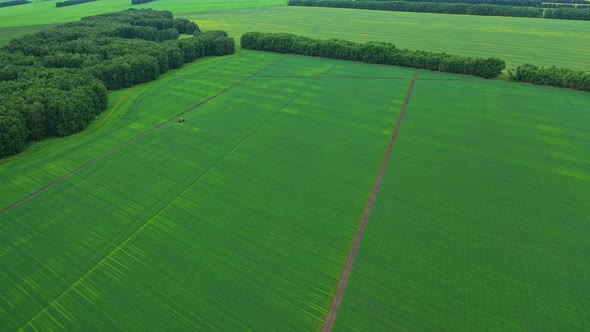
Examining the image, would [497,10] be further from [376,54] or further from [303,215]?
[303,215]

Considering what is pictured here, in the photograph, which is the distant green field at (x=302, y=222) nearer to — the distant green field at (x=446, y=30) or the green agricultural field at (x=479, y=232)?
the green agricultural field at (x=479, y=232)

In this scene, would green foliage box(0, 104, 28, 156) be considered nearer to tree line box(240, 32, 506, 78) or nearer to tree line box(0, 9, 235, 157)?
tree line box(0, 9, 235, 157)

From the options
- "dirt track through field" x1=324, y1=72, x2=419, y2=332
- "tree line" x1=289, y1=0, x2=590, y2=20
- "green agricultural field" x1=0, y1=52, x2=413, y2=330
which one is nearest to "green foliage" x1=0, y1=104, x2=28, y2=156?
"green agricultural field" x1=0, y1=52, x2=413, y2=330

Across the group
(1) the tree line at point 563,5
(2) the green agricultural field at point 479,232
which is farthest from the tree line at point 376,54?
(1) the tree line at point 563,5

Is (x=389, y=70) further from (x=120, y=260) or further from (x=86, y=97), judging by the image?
(x=120, y=260)

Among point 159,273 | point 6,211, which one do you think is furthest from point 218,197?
point 6,211

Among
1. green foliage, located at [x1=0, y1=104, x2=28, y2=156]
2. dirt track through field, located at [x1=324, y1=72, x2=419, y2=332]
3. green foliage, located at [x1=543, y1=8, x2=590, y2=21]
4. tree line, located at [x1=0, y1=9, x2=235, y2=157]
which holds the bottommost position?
dirt track through field, located at [x1=324, y1=72, x2=419, y2=332]
